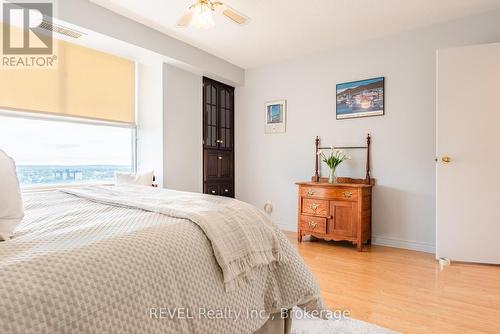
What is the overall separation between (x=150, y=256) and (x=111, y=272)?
4.7 inches

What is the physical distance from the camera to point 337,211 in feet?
10.6

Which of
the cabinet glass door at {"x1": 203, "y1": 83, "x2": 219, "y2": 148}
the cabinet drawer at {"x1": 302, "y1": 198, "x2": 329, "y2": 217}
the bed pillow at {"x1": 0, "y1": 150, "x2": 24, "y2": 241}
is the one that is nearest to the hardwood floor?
the cabinet drawer at {"x1": 302, "y1": 198, "x2": 329, "y2": 217}

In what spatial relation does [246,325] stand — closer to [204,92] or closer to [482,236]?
[482,236]

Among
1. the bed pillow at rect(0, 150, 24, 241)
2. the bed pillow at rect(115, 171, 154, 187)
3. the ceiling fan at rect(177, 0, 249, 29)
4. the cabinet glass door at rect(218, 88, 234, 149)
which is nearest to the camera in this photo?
the bed pillow at rect(0, 150, 24, 241)

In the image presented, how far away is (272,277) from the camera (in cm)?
127

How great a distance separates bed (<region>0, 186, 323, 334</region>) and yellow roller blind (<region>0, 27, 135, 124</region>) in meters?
1.90

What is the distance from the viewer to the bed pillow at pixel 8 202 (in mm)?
835

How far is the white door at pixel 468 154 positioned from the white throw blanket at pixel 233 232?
7.52ft

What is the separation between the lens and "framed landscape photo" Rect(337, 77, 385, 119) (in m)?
3.35

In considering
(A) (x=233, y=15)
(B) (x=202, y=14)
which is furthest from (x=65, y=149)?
(A) (x=233, y=15)

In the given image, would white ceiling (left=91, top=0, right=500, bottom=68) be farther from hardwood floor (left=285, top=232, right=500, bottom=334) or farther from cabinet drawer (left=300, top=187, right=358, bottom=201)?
hardwood floor (left=285, top=232, right=500, bottom=334)

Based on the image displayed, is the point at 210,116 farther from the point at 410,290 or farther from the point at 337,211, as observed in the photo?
the point at 410,290

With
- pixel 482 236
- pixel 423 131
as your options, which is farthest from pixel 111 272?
pixel 423 131

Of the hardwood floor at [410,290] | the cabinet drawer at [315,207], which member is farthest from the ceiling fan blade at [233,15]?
the hardwood floor at [410,290]
